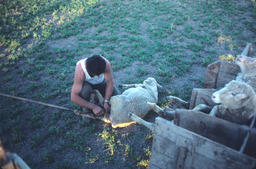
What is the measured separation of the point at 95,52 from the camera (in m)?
6.71

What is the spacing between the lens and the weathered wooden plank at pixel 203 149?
1.82 m

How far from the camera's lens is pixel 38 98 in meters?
4.83

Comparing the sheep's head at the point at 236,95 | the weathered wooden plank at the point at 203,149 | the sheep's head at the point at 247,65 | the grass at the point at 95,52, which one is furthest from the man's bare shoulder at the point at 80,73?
the sheep's head at the point at 247,65

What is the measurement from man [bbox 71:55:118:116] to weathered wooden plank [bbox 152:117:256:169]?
1.71 metres

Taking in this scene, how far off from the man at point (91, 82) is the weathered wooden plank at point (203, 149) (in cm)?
171

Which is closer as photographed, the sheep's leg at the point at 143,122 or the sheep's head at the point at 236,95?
the sheep's head at the point at 236,95

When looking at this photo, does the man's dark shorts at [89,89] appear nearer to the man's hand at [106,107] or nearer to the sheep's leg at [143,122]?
the man's hand at [106,107]

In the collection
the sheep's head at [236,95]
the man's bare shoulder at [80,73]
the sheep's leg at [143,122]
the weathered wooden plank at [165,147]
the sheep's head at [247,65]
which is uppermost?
the sheep's head at [247,65]

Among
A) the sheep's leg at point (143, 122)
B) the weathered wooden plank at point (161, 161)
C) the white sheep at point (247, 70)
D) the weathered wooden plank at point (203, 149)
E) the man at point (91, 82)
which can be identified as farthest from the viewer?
the man at point (91, 82)

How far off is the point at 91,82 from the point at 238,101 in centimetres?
294

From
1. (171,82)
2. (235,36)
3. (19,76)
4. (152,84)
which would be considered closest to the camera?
(152,84)

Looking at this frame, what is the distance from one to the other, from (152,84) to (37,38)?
571 centimetres

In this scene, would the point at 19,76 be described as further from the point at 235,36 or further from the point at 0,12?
the point at 235,36

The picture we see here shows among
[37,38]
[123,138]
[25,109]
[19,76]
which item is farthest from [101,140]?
[37,38]
